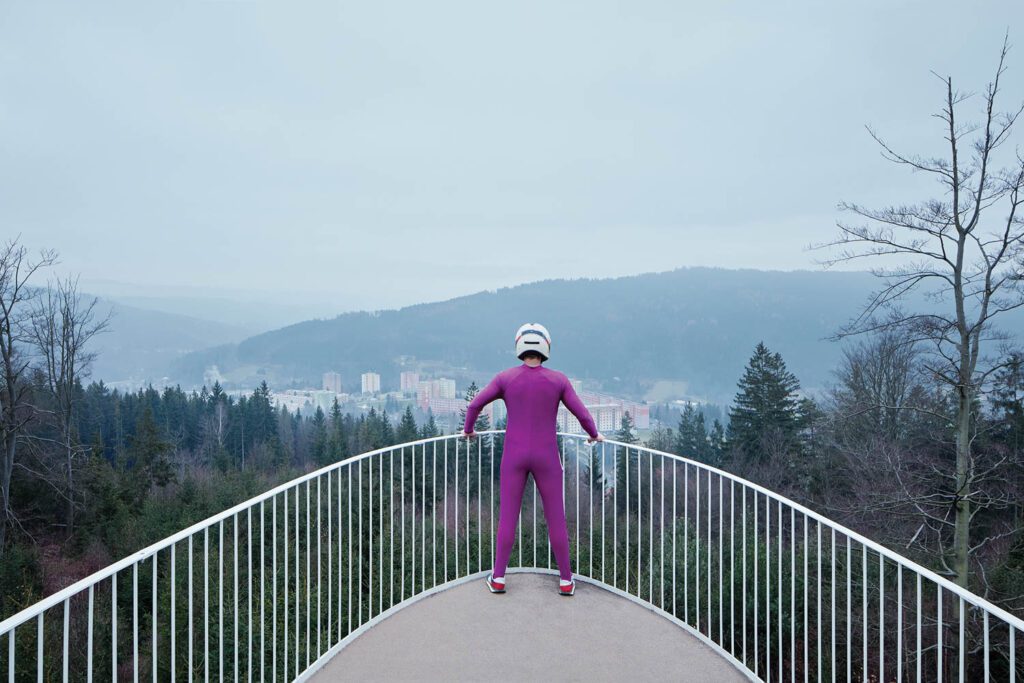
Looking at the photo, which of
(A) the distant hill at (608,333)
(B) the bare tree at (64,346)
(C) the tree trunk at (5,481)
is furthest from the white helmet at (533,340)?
(A) the distant hill at (608,333)

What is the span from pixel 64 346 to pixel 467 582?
2918 centimetres

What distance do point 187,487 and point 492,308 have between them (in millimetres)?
82359

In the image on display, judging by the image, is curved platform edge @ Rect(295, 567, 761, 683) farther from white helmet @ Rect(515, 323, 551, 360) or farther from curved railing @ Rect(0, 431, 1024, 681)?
white helmet @ Rect(515, 323, 551, 360)

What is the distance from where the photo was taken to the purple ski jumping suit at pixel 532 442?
4.33 m

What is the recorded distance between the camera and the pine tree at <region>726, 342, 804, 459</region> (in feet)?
104

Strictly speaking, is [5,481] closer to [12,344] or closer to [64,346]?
[12,344]

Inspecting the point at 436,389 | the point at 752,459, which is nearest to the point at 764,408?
the point at 752,459

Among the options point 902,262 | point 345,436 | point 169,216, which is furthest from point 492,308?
point 902,262

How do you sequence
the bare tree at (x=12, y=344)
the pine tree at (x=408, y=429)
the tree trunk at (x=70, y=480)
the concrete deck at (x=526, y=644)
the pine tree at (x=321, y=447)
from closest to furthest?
1. the concrete deck at (x=526, y=644)
2. the bare tree at (x=12, y=344)
3. the tree trunk at (x=70, y=480)
4. the pine tree at (x=408, y=429)
5. the pine tree at (x=321, y=447)

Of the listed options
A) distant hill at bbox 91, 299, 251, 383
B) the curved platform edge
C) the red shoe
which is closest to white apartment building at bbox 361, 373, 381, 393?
distant hill at bbox 91, 299, 251, 383

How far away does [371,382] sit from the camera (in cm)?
10112

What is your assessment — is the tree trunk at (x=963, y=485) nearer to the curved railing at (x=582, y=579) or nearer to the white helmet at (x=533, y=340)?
the curved railing at (x=582, y=579)

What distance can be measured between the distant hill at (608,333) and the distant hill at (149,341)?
503 centimetres

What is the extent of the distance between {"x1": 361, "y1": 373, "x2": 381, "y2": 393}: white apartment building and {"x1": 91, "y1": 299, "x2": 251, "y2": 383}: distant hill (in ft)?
95.7
